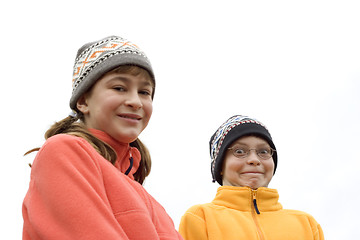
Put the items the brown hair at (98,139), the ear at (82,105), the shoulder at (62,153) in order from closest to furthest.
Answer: the shoulder at (62,153), the brown hair at (98,139), the ear at (82,105)

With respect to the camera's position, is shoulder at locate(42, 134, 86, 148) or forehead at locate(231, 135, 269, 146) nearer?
shoulder at locate(42, 134, 86, 148)

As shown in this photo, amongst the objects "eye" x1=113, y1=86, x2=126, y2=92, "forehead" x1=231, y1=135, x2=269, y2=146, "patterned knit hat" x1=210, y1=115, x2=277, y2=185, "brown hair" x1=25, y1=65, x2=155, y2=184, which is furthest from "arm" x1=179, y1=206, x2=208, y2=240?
"eye" x1=113, y1=86, x2=126, y2=92

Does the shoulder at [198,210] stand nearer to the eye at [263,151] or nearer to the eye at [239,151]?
the eye at [239,151]

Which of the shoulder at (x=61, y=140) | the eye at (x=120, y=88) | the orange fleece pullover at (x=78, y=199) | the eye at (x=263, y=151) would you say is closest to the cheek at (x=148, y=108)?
the eye at (x=120, y=88)

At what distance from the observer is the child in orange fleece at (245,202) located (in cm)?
392

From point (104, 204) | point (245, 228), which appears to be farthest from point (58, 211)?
point (245, 228)

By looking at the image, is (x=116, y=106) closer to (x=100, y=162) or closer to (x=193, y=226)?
(x=100, y=162)

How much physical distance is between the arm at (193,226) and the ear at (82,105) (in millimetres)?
1682

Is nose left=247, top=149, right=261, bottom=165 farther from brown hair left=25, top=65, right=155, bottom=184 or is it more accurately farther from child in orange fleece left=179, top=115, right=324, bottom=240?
brown hair left=25, top=65, right=155, bottom=184

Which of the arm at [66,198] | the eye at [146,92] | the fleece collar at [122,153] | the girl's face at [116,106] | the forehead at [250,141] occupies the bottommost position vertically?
the arm at [66,198]

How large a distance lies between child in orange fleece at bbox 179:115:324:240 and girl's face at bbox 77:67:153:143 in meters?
1.55

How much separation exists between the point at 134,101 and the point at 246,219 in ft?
6.36

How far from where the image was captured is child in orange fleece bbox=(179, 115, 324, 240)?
3.92 metres

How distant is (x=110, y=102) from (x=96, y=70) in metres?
0.26
